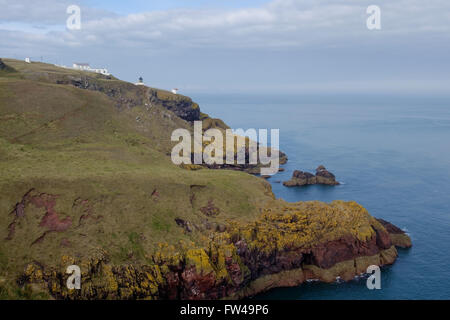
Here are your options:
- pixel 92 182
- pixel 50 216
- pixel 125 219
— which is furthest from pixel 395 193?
pixel 50 216

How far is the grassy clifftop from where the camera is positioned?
48.0 m

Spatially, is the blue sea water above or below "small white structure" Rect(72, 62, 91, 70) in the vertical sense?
below

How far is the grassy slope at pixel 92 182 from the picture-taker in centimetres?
5084

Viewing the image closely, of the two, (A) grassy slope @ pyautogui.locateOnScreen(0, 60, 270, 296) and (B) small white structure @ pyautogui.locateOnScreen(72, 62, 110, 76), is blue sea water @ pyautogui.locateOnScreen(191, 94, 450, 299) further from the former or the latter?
(B) small white structure @ pyautogui.locateOnScreen(72, 62, 110, 76)

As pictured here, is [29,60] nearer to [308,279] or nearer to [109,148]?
[109,148]

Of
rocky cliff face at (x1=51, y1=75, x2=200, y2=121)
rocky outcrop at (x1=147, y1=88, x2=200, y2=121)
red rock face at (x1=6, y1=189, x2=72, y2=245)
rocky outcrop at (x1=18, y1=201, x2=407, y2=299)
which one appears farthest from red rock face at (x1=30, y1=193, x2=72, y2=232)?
rocky outcrop at (x1=147, y1=88, x2=200, y2=121)

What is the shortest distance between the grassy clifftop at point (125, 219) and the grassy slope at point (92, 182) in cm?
16

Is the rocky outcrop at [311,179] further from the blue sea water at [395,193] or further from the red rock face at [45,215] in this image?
the red rock face at [45,215]

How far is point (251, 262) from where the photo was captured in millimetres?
56312

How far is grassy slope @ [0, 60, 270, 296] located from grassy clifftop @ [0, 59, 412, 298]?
161 millimetres

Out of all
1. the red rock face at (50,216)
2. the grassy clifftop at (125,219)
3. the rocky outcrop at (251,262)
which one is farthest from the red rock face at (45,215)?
the rocky outcrop at (251,262)

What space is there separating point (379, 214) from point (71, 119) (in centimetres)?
6961

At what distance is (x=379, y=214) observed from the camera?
87.2 metres
